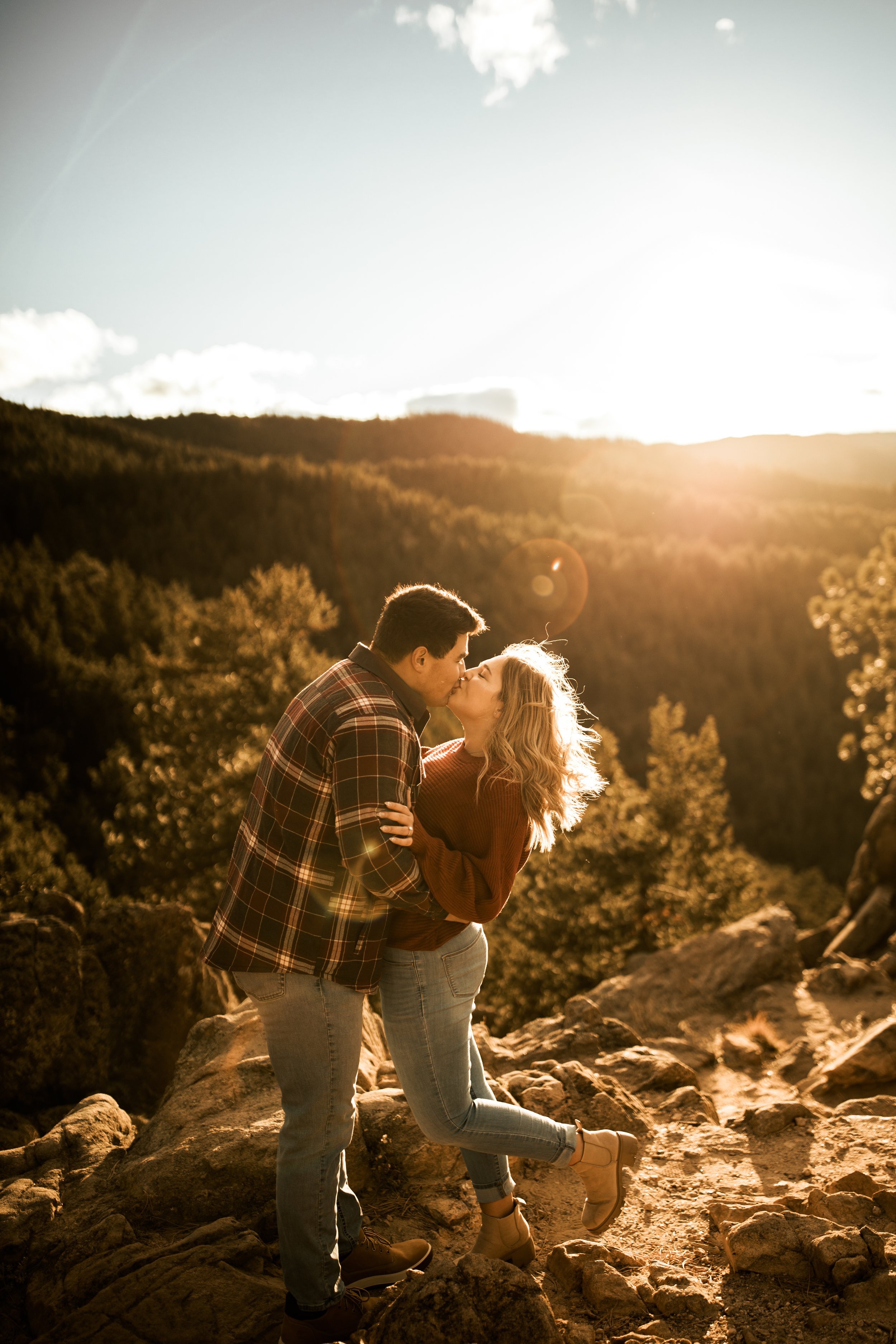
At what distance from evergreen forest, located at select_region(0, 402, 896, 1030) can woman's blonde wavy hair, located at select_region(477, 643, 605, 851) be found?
33cm

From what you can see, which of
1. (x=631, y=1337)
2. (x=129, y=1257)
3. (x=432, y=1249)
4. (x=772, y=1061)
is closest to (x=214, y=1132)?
(x=129, y=1257)

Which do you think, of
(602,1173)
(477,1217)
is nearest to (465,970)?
(602,1173)

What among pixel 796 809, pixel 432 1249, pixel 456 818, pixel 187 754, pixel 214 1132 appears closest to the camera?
pixel 456 818

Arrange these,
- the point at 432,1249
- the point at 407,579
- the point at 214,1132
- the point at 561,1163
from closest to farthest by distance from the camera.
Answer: the point at 561,1163 → the point at 432,1249 → the point at 214,1132 → the point at 407,579

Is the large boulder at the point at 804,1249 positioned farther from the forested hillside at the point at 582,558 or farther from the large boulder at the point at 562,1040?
the forested hillside at the point at 582,558

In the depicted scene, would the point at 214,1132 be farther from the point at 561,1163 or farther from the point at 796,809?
the point at 796,809

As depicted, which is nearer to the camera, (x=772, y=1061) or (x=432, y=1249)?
(x=432, y=1249)

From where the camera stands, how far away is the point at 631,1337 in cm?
311

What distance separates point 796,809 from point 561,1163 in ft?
214

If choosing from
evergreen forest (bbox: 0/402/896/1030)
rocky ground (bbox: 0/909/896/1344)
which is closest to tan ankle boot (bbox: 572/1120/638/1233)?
rocky ground (bbox: 0/909/896/1344)

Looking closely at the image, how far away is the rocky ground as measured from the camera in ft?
10.1

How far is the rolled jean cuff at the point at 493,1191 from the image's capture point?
331cm

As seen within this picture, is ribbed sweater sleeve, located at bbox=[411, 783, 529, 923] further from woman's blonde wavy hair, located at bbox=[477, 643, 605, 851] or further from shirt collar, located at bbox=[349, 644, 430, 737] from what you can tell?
shirt collar, located at bbox=[349, 644, 430, 737]

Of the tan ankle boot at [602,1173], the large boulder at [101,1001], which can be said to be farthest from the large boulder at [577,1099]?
the large boulder at [101,1001]
